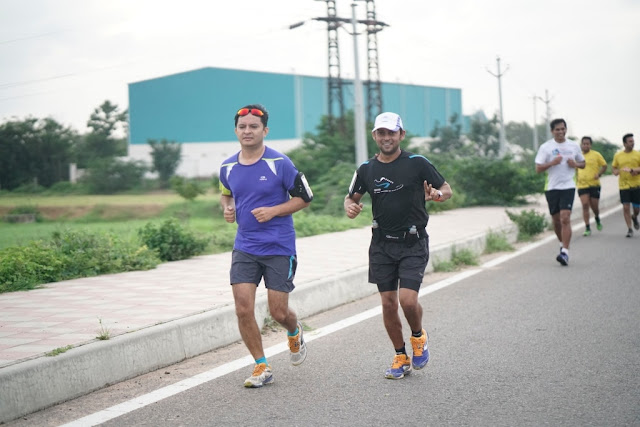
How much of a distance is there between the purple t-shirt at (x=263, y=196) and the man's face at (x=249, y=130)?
0.44 feet

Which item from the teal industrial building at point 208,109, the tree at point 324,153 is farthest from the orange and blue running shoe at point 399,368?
the teal industrial building at point 208,109

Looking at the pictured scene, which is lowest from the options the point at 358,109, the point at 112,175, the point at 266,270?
the point at 266,270

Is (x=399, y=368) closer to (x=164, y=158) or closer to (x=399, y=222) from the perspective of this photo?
(x=399, y=222)

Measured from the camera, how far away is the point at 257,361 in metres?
5.75

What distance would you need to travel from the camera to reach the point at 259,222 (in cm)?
576

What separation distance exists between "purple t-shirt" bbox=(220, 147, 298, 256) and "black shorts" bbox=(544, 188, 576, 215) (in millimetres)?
7366

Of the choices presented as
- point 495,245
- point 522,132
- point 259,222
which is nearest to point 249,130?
point 259,222

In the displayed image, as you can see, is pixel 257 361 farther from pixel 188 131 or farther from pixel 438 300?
pixel 188 131

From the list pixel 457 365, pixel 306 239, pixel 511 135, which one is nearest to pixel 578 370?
pixel 457 365

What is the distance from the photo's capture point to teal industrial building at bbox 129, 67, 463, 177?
210 feet

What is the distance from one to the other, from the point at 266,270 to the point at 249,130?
1.00m

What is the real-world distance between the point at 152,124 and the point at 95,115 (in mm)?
8742

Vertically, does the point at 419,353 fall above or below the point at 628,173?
below

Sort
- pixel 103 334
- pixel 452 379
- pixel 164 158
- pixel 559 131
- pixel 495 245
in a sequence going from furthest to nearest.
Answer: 1. pixel 164 158
2. pixel 495 245
3. pixel 559 131
4. pixel 103 334
5. pixel 452 379
